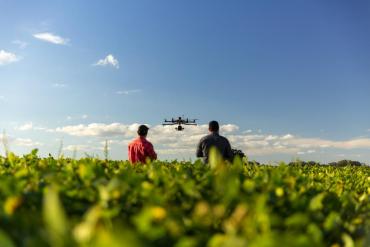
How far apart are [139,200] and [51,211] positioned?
1.87 metres

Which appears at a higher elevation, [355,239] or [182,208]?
[182,208]

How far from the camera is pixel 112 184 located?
309 cm

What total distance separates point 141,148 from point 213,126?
224 cm

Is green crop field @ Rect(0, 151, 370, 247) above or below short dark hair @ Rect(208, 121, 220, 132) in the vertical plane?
below

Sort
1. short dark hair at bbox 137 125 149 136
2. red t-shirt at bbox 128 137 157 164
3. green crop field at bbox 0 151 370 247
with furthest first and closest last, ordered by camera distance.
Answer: short dark hair at bbox 137 125 149 136, red t-shirt at bbox 128 137 157 164, green crop field at bbox 0 151 370 247

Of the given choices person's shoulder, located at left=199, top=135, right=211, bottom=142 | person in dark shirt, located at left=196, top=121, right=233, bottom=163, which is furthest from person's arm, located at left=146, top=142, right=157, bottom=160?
person's shoulder, located at left=199, top=135, right=211, bottom=142

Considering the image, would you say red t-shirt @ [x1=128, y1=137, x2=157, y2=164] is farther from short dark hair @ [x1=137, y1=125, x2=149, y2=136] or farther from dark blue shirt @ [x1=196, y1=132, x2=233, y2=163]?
dark blue shirt @ [x1=196, y1=132, x2=233, y2=163]

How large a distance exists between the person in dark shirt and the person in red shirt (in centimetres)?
148

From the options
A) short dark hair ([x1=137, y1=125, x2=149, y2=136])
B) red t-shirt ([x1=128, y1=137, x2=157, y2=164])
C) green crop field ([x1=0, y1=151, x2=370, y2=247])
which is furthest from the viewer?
short dark hair ([x1=137, y1=125, x2=149, y2=136])

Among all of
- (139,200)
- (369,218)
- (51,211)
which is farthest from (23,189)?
(369,218)

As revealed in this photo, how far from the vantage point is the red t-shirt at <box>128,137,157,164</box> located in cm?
1434

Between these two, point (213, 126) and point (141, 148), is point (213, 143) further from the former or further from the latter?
point (141, 148)

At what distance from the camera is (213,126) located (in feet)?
47.9

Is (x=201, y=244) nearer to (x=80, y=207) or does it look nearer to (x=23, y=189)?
(x=80, y=207)
